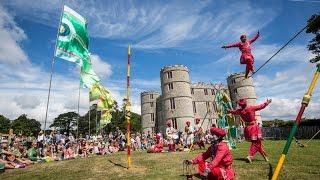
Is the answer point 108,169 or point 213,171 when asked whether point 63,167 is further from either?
point 213,171

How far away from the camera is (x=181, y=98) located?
58281 millimetres

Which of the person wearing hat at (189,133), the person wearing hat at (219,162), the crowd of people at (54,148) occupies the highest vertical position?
the person wearing hat at (189,133)

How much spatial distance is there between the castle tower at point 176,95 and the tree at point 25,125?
56480mm

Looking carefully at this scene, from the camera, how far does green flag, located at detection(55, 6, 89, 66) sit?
1650 centimetres

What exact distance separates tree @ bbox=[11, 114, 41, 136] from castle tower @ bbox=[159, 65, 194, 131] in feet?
185

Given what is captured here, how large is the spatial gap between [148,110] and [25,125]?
56120 millimetres

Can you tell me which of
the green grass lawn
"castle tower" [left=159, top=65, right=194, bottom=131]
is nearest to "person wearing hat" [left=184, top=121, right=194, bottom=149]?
the green grass lawn

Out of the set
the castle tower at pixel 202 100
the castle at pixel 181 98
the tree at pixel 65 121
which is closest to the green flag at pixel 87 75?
the castle at pixel 181 98

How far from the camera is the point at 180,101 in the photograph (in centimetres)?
5800

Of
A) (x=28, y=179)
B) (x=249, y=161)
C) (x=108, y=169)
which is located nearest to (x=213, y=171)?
(x=249, y=161)

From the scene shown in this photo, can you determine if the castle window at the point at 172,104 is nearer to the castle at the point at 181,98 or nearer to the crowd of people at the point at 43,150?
the castle at the point at 181,98

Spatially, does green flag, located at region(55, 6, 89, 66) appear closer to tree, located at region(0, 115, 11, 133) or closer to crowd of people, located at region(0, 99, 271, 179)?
crowd of people, located at region(0, 99, 271, 179)

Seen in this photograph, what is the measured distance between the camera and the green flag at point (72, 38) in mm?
16500

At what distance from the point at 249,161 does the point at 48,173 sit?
7999mm
